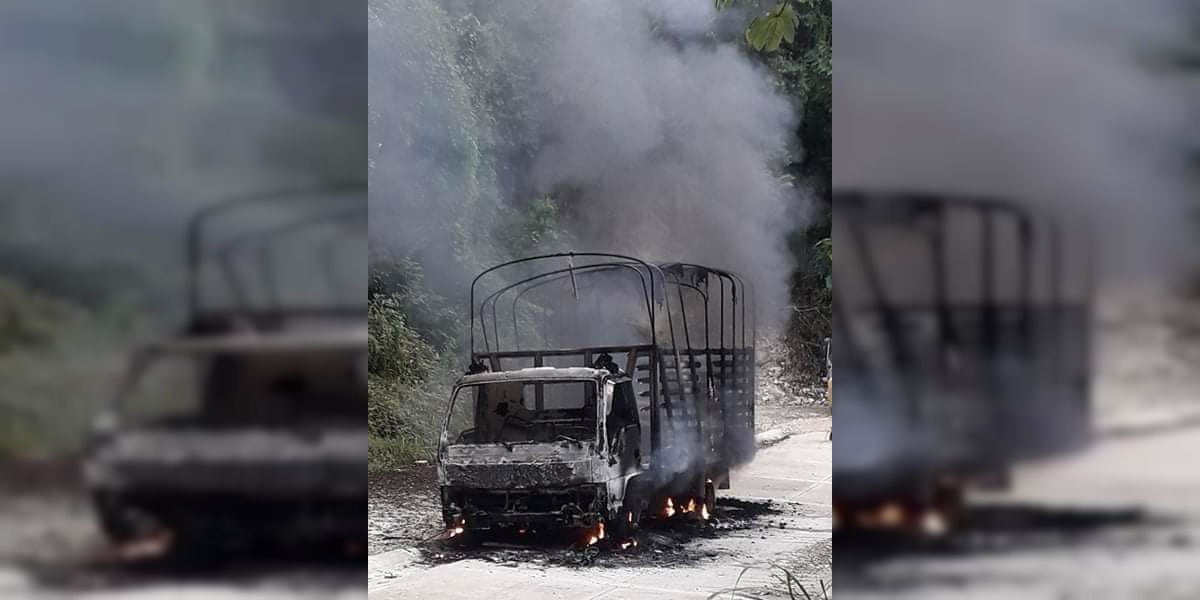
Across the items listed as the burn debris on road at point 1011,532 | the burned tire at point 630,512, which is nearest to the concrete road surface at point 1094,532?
the burn debris on road at point 1011,532

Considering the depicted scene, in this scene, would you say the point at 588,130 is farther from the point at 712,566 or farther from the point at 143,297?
the point at 143,297

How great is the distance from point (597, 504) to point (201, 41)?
3.89 m

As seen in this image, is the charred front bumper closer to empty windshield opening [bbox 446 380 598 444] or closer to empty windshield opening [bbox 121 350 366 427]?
empty windshield opening [bbox 446 380 598 444]

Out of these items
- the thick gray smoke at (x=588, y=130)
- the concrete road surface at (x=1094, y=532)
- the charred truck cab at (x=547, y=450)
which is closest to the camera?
the concrete road surface at (x=1094, y=532)

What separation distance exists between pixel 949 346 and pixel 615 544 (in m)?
3.88

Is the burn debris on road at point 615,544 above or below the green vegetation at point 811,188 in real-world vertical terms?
below

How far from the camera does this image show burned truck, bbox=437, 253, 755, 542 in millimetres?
5145

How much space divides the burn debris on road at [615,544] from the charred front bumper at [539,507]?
0.06 meters

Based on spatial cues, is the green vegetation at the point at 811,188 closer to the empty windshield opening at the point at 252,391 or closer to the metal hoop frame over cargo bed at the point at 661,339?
the metal hoop frame over cargo bed at the point at 661,339

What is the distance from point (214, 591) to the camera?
161 cm

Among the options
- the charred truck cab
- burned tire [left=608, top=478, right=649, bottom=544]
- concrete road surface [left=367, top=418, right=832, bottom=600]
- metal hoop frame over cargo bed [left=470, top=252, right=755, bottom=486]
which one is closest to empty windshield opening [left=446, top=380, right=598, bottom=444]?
the charred truck cab

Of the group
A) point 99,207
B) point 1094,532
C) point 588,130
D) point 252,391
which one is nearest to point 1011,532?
point 1094,532

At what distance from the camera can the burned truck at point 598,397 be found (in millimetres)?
5145

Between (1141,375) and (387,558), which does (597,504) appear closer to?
(387,558)
